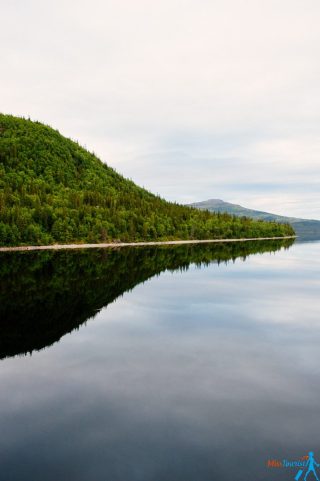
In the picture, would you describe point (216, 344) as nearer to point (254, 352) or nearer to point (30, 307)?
point (254, 352)

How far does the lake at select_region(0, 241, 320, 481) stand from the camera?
14172 mm

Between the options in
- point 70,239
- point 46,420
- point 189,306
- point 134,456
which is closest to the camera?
point 134,456

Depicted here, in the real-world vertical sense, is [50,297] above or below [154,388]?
above

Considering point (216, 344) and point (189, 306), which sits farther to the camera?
point (189, 306)

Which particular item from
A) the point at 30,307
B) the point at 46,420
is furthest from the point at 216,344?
the point at 30,307

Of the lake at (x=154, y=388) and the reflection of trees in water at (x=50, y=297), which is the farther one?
the reflection of trees in water at (x=50, y=297)

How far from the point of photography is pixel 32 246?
472ft

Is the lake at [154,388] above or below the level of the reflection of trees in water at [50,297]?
below

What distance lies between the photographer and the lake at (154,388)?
14.2m

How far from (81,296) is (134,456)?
107 feet

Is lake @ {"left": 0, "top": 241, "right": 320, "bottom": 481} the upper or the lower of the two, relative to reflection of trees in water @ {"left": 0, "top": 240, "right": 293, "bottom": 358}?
lower

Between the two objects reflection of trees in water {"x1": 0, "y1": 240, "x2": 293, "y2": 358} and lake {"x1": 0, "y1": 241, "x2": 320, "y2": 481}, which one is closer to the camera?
lake {"x1": 0, "y1": 241, "x2": 320, "y2": 481}

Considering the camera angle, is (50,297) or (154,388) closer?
(154,388)

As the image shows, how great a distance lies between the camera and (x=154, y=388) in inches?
819
